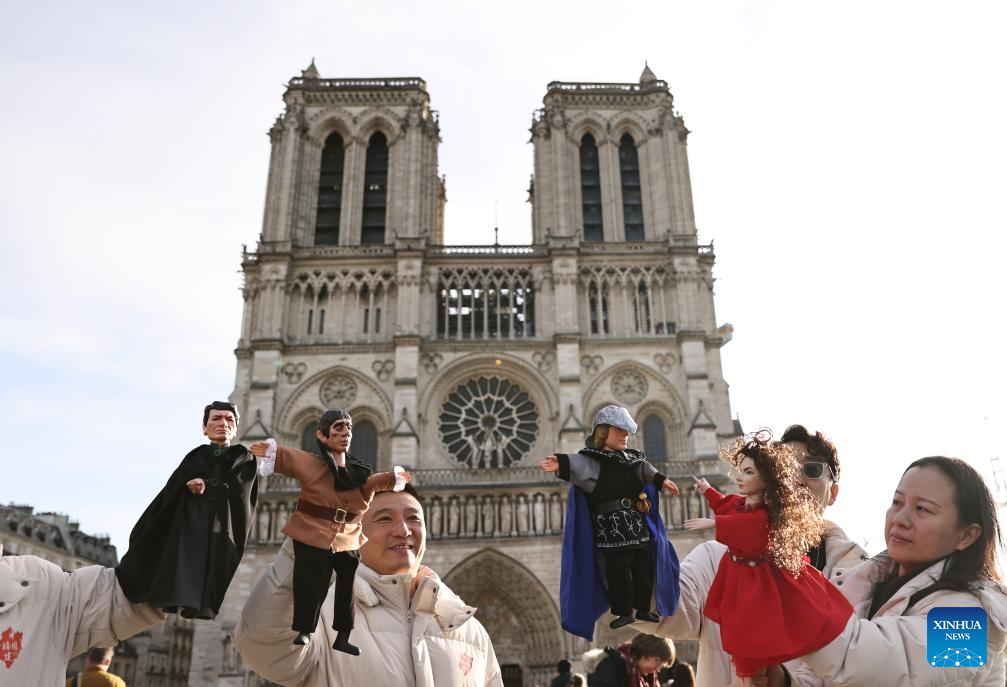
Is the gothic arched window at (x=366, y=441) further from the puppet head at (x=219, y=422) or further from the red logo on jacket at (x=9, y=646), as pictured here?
the red logo on jacket at (x=9, y=646)

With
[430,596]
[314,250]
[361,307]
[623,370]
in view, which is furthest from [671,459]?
[430,596]

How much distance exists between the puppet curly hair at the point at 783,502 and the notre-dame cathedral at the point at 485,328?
795 inches

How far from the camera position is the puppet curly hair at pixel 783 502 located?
112 inches

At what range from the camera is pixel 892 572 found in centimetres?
312

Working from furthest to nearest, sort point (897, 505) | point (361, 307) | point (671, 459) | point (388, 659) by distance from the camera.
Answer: point (361, 307), point (671, 459), point (388, 659), point (897, 505)

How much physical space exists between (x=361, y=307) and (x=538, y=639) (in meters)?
12.2

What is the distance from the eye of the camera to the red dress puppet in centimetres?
263

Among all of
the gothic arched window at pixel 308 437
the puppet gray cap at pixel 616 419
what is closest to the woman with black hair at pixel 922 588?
the puppet gray cap at pixel 616 419

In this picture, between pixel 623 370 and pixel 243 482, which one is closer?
pixel 243 482

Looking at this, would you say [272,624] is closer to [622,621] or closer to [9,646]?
[9,646]

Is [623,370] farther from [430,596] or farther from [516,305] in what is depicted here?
[430,596]

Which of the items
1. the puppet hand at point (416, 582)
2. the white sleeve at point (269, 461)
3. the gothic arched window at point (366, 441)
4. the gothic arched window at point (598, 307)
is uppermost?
the gothic arched window at point (598, 307)

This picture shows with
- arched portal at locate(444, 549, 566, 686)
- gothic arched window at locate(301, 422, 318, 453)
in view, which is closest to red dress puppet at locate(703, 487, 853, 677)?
arched portal at locate(444, 549, 566, 686)

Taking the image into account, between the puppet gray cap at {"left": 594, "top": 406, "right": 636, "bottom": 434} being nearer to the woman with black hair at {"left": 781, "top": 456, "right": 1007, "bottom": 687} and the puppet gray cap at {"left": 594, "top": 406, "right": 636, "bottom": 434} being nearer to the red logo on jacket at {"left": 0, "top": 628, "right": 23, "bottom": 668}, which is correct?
the woman with black hair at {"left": 781, "top": 456, "right": 1007, "bottom": 687}
